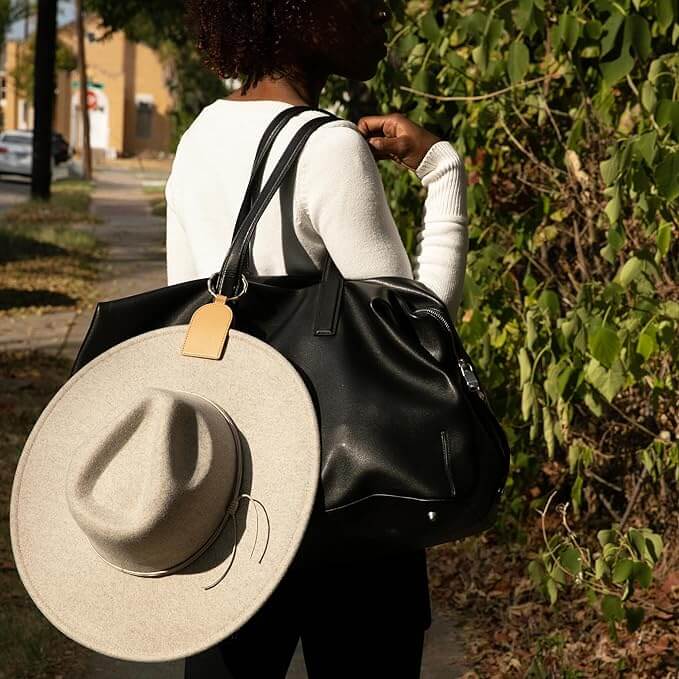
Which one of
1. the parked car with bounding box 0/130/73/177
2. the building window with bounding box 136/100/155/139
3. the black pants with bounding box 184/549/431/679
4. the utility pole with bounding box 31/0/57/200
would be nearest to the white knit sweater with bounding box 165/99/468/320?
the black pants with bounding box 184/549/431/679

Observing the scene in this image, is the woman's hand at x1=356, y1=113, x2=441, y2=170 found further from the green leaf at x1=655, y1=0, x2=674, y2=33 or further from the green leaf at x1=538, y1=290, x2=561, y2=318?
the green leaf at x1=538, y1=290, x2=561, y2=318

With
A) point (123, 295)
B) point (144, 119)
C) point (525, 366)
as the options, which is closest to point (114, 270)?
point (123, 295)

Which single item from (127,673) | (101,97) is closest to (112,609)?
(127,673)

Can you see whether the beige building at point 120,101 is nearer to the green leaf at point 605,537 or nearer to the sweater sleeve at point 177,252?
the green leaf at point 605,537

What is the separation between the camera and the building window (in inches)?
2515

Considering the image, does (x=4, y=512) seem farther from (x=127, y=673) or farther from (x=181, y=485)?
(x=181, y=485)

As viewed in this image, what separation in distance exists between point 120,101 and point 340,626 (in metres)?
62.6

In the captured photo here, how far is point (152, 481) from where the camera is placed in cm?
168

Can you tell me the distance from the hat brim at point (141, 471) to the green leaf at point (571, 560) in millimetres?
1525

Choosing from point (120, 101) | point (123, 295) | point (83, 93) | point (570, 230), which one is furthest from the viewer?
point (120, 101)

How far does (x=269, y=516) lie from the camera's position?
1.74 meters

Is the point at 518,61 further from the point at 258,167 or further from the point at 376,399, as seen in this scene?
the point at 376,399

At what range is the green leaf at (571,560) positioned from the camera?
308 centimetres

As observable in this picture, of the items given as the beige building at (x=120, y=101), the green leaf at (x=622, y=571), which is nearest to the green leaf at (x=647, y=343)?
the green leaf at (x=622, y=571)
